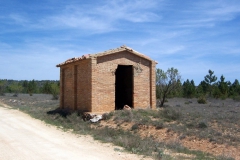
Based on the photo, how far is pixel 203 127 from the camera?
14070mm

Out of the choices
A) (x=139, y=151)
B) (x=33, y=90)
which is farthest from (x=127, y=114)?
(x=33, y=90)

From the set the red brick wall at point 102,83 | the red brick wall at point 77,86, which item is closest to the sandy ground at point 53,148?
the red brick wall at point 102,83

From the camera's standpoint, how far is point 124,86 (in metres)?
22.0

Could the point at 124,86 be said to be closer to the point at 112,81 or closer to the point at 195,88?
the point at 112,81

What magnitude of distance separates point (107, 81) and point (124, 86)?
397 centimetres

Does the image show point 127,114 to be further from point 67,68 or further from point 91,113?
point 67,68

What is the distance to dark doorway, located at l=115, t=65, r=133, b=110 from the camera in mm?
21016

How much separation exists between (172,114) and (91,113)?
4.70 m

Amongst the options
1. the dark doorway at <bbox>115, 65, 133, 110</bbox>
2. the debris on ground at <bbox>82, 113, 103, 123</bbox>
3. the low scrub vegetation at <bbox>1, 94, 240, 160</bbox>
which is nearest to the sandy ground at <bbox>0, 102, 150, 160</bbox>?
the low scrub vegetation at <bbox>1, 94, 240, 160</bbox>

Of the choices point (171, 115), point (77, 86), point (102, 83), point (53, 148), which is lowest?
point (53, 148)

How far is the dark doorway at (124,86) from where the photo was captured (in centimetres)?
2102

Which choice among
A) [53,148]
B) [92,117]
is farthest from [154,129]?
[53,148]

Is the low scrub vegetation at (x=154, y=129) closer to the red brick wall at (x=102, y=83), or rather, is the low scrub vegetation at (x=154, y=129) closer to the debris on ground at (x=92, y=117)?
the debris on ground at (x=92, y=117)

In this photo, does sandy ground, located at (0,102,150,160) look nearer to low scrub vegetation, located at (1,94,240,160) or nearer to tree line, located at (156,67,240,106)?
low scrub vegetation, located at (1,94,240,160)
